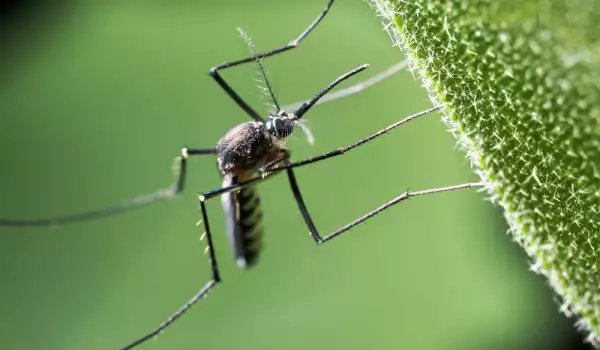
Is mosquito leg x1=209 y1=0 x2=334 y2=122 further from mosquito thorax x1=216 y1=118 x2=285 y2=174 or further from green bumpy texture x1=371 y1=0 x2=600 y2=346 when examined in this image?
green bumpy texture x1=371 y1=0 x2=600 y2=346

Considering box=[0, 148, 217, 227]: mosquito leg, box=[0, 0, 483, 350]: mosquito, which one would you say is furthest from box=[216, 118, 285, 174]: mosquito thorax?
box=[0, 148, 217, 227]: mosquito leg

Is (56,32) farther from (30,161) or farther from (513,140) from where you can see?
(513,140)

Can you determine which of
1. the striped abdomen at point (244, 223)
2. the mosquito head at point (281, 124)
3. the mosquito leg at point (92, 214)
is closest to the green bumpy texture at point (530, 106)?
the mosquito head at point (281, 124)

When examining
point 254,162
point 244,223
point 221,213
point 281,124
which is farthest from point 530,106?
point 221,213

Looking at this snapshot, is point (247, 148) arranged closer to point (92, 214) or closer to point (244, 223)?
point (244, 223)

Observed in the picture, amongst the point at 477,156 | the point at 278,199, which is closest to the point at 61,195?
the point at 278,199

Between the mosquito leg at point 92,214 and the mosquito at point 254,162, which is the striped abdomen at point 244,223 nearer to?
the mosquito at point 254,162
